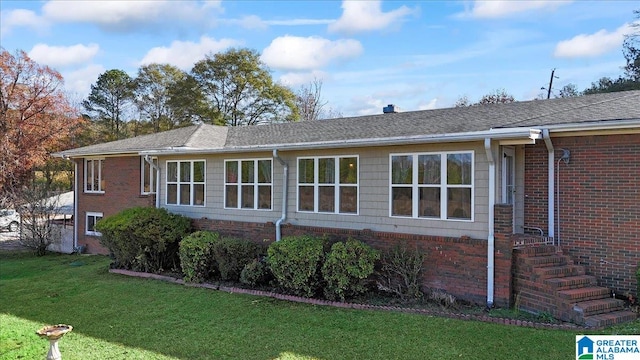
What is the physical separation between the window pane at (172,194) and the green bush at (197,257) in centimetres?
284

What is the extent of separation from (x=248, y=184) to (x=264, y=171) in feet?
2.00

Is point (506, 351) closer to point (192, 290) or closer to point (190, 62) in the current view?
point (192, 290)

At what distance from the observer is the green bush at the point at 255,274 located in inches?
359

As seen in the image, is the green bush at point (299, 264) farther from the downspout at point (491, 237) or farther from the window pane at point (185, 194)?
the window pane at point (185, 194)

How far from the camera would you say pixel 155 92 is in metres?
35.6

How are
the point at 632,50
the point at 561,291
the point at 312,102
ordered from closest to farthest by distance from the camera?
the point at 561,291, the point at 632,50, the point at 312,102

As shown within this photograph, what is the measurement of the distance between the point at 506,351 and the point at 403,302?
254 centimetres

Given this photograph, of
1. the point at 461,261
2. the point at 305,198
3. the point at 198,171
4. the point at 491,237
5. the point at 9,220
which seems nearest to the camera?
the point at 491,237

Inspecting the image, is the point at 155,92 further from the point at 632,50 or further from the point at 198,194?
the point at 632,50

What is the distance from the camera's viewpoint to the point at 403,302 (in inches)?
308

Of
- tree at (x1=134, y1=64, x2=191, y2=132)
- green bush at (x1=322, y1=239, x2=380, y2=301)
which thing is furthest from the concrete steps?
tree at (x1=134, y1=64, x2=191, y2=132)

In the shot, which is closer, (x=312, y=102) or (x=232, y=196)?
(x=232, y=196)

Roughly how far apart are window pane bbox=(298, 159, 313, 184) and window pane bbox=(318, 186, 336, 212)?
369 millimetres

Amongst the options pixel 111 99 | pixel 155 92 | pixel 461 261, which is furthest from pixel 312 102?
pixel 461 261
